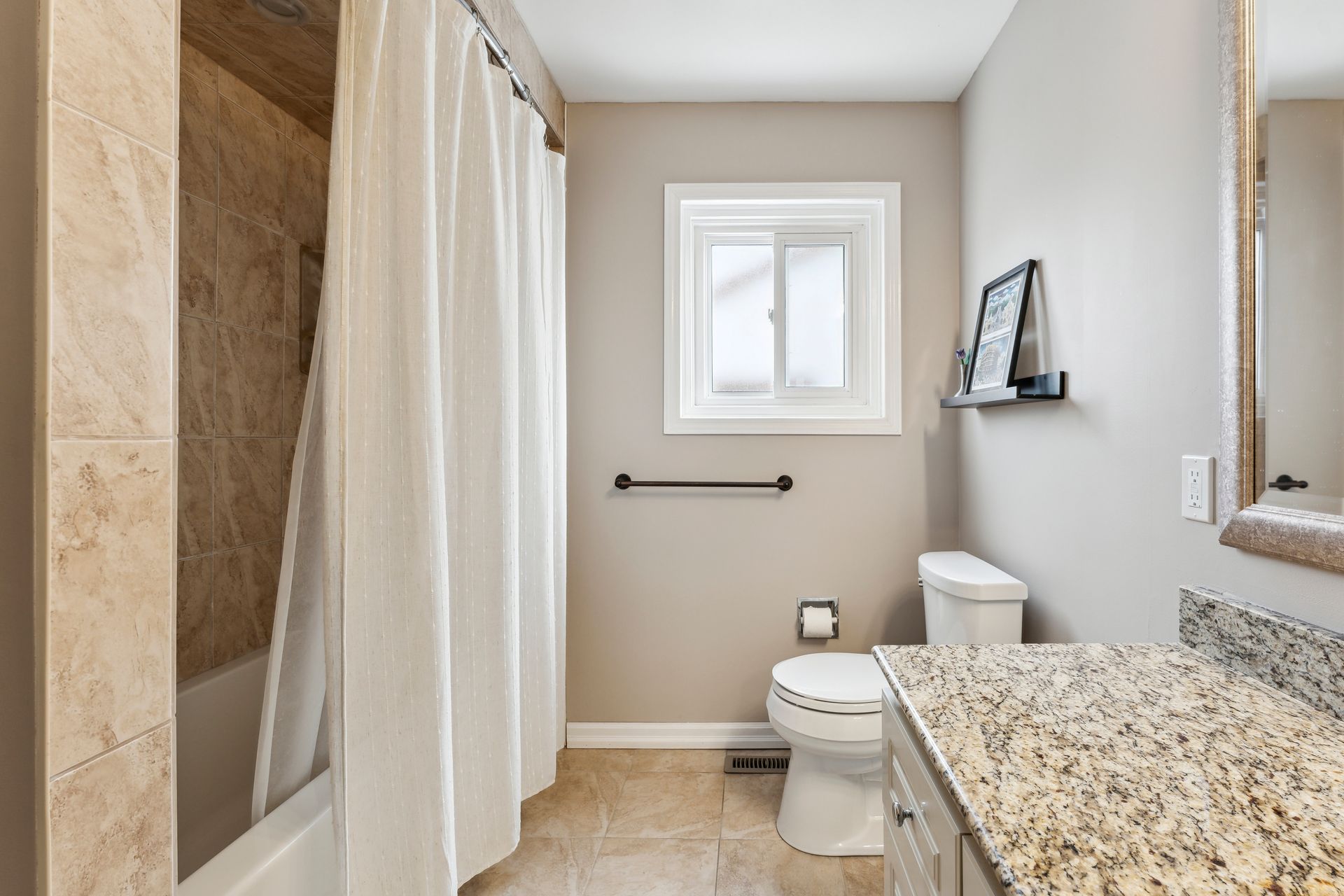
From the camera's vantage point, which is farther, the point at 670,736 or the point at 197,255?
the point at 670,736

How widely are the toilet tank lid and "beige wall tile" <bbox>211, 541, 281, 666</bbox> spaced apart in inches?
75.3

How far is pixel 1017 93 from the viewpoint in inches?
72.9

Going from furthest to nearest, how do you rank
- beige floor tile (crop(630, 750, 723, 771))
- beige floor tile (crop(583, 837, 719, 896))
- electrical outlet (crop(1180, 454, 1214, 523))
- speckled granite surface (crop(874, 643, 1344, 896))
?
beige floor tile (crop(630, 750, 723, 771)) < beige floor tile (crop(583, 837, 719, 896)) < electrical outlet (crop(1180, 454, 1214, 523)) < speckled granite surface (crop(874, 643, 1344, 896))

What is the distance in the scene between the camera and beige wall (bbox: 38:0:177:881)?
0.65 meters

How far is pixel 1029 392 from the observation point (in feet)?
5.42

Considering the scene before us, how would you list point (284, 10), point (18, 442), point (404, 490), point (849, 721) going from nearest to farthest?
point (18, 442), point (404, 490), point (284, 10), point (849, 721)

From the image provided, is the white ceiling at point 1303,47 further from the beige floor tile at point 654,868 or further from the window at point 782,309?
the beige floor tile at point 654,868

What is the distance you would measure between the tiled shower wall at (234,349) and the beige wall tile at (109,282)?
1.10 meters

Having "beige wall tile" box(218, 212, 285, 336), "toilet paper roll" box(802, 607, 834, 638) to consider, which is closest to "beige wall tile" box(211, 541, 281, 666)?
"beige wall tile" box(218, 212, 285, 336)

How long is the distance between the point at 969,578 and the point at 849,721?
0.50 meters

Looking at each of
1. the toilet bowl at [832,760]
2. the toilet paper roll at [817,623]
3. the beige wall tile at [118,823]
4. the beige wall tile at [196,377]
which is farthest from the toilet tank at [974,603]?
the beige wall tile at [196,377]

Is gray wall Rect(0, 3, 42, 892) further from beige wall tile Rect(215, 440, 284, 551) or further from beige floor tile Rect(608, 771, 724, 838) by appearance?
beige floor tile Rect(608, 771, 724, 838)

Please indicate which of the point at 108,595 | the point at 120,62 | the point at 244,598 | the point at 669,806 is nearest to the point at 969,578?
the point at 669,806

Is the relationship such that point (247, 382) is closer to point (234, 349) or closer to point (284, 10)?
point (234, 349)
